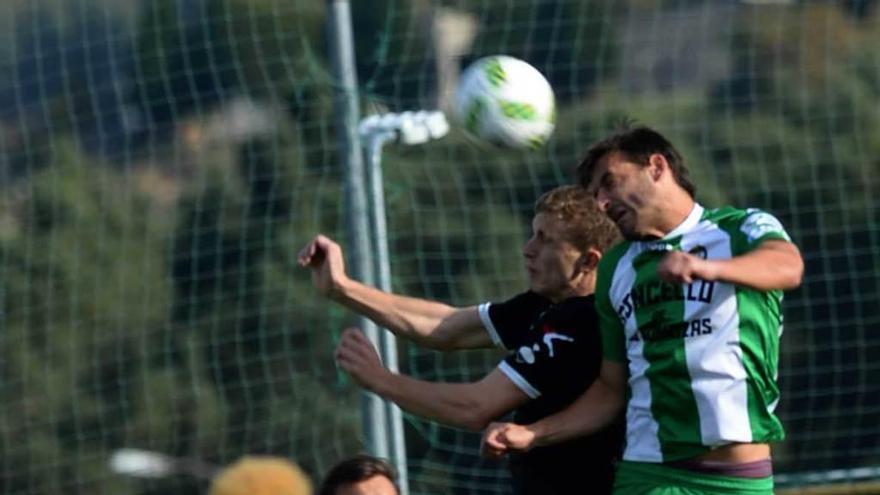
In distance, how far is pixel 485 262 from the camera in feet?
37.7

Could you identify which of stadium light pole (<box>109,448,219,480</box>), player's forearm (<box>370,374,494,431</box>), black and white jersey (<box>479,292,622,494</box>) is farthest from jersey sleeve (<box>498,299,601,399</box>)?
stadium light pole (<box>109,448,219,480</box>)

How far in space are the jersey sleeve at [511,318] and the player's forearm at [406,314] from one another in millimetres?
189

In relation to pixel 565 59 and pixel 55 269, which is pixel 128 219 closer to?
pixel 55 269

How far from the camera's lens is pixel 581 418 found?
490cm

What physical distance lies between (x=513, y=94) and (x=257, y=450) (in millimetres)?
8095

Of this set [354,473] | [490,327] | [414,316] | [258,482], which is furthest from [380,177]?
[354,473]

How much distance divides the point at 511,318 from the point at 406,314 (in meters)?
0.35

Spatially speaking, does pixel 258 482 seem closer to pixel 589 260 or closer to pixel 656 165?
pixel 589 260

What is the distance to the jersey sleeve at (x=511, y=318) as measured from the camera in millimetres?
5359

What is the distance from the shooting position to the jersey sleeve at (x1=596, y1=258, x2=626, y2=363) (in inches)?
193

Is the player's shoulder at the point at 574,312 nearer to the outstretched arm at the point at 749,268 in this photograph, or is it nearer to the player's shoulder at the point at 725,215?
the player's shoulder at the point at 725,215

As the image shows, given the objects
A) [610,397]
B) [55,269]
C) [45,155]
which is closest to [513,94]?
[610,397]

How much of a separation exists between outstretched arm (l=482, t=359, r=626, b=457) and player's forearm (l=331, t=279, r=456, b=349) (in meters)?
0.75

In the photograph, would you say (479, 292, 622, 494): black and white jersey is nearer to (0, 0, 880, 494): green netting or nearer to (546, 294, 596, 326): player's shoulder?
(546, 294, 596, 326): player's shoulder
